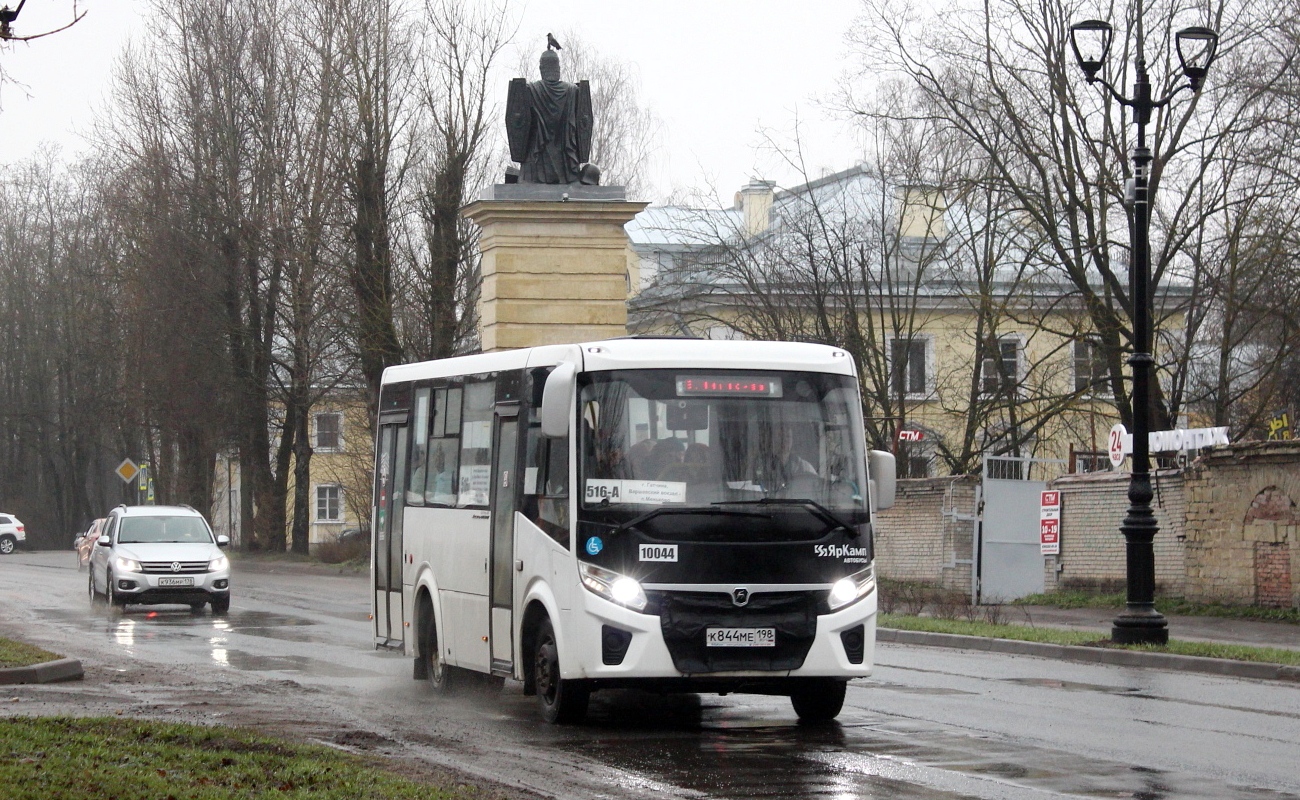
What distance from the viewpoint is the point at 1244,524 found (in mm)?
24547

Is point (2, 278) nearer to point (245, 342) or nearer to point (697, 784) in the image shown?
point (245, 342)

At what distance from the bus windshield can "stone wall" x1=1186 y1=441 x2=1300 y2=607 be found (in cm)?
1339

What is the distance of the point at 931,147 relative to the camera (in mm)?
36656

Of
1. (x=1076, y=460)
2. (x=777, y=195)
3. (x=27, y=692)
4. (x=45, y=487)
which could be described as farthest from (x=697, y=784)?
(x=45, y=487)

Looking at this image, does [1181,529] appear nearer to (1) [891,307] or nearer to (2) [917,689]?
(2) [917,689]

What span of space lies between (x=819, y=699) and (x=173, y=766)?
507 centimetres

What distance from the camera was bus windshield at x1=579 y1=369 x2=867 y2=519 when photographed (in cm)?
1190

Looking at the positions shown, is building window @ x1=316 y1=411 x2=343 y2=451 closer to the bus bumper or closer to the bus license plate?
the bus bumper

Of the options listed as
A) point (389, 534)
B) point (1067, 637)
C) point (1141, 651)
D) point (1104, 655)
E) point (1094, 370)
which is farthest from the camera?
point (1094, 370)

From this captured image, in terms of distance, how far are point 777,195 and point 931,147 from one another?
18.8 ft

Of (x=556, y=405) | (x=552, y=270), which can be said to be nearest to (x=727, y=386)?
(x=556, y=405)

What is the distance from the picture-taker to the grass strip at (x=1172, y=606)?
2364 centimetres

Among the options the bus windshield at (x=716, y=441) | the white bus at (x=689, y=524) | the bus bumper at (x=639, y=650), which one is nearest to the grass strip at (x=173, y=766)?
the bus bumper at (x=639, y=650)

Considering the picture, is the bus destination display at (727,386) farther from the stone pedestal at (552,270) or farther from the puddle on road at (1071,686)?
the stone pedestal at (552,270)
